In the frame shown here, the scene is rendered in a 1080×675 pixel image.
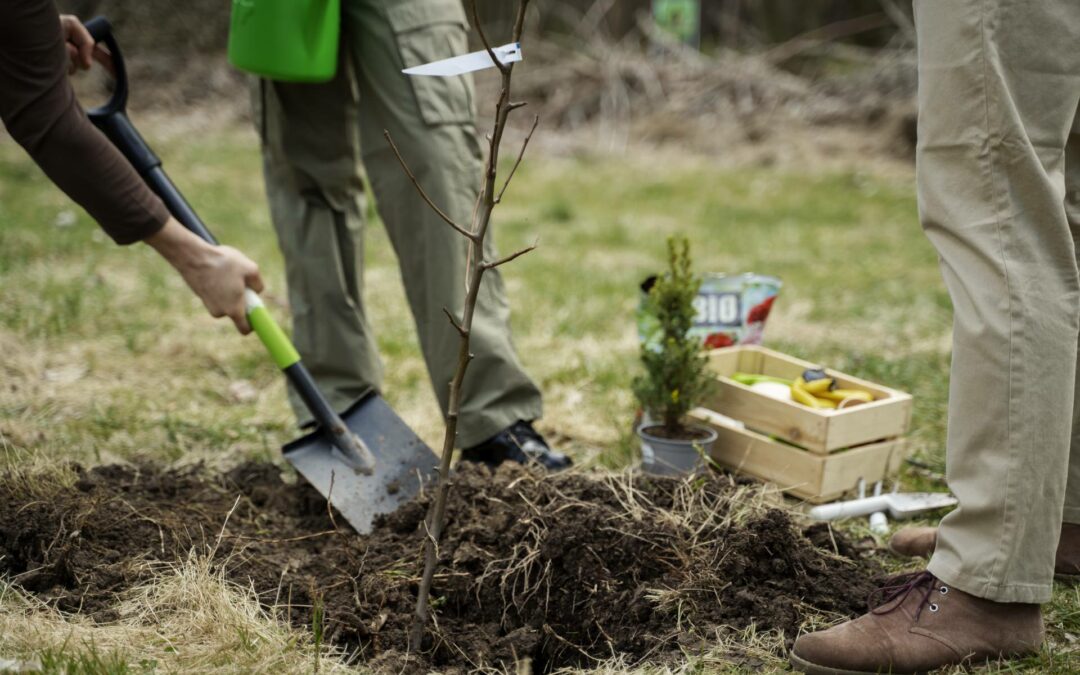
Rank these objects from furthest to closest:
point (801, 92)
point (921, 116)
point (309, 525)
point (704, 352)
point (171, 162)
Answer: point (801, 92) → point (171, 162) → point (704, 352) → point (309, 525) → point (921, 116)

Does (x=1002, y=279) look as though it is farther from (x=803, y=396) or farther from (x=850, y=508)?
(x=803, y=396)

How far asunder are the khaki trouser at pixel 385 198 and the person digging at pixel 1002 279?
1.27m

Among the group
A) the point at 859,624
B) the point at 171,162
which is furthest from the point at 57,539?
the point at 171,162

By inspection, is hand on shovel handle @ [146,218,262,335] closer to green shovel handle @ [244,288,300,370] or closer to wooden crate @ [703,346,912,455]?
green shovel handle @ [244,288,300,370]

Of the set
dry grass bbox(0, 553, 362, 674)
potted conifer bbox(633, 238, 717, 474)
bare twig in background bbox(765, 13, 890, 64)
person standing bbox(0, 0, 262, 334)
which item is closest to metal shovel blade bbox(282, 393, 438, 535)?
person standing bbox(0, 0, 262, 334)

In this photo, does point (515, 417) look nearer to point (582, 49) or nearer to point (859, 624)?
point (859, 624)

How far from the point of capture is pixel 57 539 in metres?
2.21

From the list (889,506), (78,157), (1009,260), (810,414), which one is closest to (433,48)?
(78,157)

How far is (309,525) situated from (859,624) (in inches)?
54.4

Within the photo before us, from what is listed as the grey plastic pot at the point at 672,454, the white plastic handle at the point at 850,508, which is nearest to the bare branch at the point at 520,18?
the grey plastic pot at the point at 672,454

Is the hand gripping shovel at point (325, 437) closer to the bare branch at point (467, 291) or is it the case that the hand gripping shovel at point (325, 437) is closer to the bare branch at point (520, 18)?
the bare branch at point (467, 291)

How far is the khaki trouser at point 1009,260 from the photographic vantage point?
5.76ft

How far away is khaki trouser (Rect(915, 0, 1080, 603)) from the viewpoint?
69.1 inches

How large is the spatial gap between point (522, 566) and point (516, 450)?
67 centimetres
